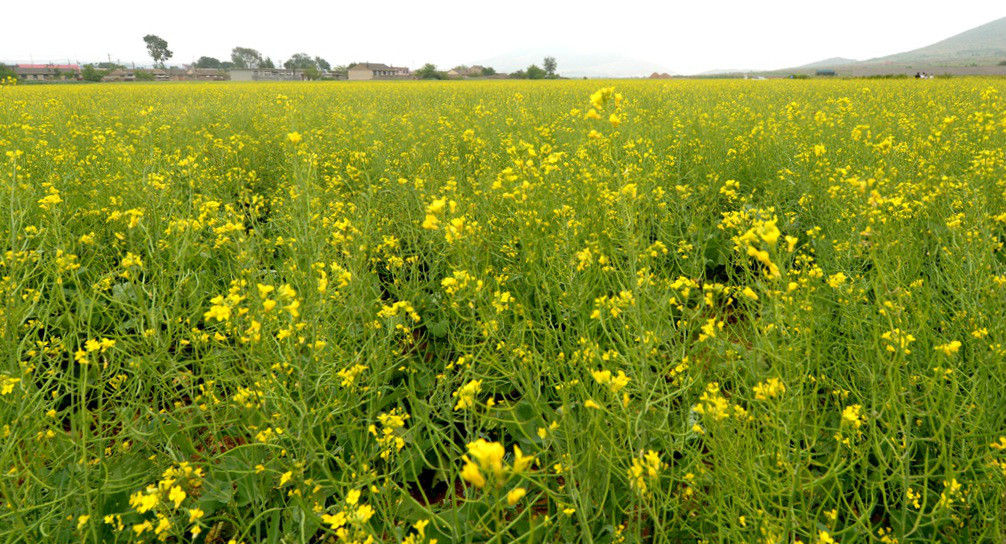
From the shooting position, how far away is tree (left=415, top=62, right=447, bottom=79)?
127 feet

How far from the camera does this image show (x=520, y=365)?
1737 millimetres

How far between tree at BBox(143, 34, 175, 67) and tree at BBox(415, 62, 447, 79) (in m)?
55.7

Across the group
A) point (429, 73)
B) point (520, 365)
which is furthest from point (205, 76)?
point (520, 365)

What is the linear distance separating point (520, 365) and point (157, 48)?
99855 millimetres

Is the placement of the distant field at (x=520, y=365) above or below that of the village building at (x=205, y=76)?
below

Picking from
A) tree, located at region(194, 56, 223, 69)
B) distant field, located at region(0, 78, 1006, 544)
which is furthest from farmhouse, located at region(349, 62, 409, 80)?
distant field, located at region(0, 78, 1006, 544)

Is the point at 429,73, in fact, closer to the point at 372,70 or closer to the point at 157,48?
the point at 372,70

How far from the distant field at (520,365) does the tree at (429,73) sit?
3635 centimetres

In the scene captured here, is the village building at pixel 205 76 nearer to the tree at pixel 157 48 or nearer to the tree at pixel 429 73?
the tree at pixel 429 73

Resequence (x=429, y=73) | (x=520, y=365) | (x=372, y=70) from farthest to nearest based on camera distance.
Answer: (x=372, y=70), (x=429, y=73), (x=520, y=365)

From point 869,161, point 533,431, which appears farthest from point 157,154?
A: point 869,161

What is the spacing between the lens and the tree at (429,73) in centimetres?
3866

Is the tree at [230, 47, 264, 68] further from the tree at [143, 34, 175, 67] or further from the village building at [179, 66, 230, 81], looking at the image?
the village building at [179, 66, 230, 81]

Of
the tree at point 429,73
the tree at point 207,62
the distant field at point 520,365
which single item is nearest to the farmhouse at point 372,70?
the tree at point 429,73
